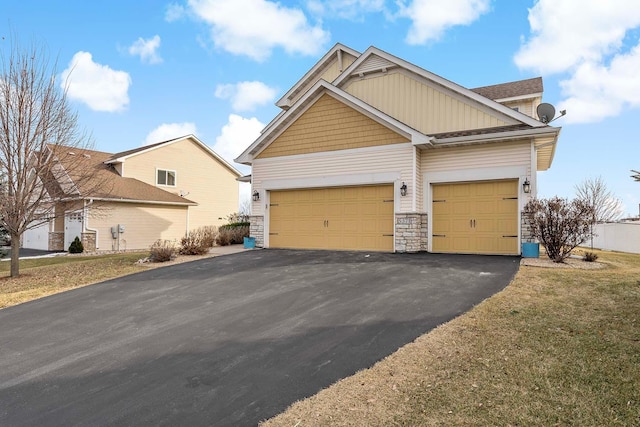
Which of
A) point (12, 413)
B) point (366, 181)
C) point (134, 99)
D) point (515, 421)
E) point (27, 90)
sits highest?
point (134, 99)

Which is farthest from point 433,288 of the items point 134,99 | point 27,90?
point 134,99

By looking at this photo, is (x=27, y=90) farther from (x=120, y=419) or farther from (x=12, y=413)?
(x=120, y=419)

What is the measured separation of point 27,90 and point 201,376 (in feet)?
38.5

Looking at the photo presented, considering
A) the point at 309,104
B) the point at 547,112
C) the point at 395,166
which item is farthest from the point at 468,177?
the point at 309,104

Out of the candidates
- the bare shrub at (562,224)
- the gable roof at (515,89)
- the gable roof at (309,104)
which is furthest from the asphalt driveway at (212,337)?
the gable roof at (515,89)

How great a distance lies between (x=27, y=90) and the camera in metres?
11.0

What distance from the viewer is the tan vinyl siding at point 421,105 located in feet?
41.3

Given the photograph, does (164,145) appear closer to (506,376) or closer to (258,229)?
(258,229)

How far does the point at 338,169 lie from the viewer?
13.0 metres

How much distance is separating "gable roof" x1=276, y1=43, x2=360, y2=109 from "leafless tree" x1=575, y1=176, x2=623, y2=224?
84.3 ft

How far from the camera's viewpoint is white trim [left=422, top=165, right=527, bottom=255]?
435 inches

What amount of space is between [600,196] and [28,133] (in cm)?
3866

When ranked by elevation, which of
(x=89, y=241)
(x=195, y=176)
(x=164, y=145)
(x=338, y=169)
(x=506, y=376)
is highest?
(x=164, y=145)

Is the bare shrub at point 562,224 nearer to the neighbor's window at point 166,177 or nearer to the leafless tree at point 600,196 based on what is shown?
the neighbor's window at point 166,177
